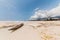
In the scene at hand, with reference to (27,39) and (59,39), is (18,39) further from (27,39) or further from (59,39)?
(59,39)

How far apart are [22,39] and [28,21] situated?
3.50m

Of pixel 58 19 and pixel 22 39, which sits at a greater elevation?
pixel 58 19

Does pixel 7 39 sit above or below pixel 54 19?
below

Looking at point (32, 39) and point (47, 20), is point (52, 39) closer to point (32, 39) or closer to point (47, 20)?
point (32, 39)

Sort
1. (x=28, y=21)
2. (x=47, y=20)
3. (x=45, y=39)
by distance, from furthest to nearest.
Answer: (x=47, y=20) → (x=28, y=21) → (x=45, y=39)

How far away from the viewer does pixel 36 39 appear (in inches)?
91.0

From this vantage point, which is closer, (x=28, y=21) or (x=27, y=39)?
(x=27, y=39)

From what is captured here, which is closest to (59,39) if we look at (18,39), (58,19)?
(18,39)

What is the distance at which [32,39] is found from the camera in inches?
89.7

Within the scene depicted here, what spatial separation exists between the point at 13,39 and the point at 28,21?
3.56 meters

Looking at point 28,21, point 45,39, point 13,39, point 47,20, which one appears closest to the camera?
point 13,39

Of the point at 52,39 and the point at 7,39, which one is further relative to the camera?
the point at 52,39

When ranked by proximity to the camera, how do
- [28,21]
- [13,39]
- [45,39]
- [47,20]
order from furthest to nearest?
[47,20], [28,21], [45,39], [13,39]

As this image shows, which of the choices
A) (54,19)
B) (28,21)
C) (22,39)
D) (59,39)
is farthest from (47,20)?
(22,39)
